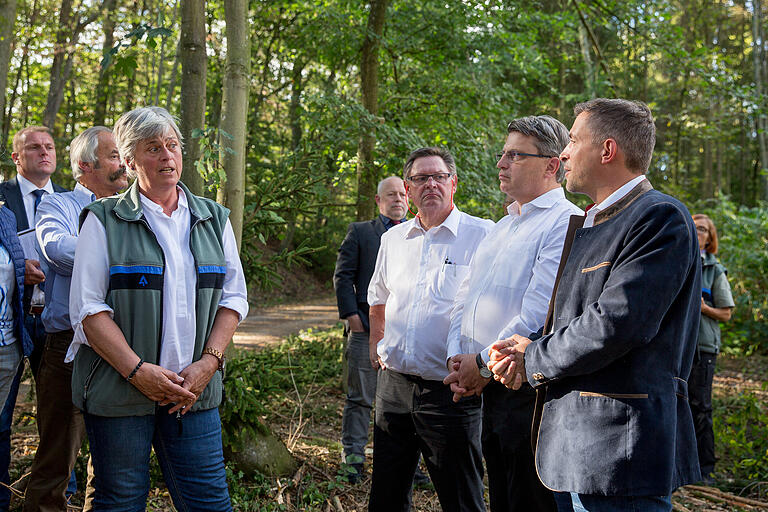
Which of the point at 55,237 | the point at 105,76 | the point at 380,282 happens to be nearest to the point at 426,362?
the point at 380,282

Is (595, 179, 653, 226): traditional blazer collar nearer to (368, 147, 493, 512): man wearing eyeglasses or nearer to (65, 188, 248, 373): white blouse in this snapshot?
(368, 147, 493, 512): man wearing eyeglasses

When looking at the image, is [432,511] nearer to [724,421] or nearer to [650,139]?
[650,139]

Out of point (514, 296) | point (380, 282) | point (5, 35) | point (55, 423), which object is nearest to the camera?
point (514, 296)

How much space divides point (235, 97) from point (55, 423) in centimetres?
236

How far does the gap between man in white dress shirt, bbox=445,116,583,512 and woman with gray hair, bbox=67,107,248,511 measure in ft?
3.82

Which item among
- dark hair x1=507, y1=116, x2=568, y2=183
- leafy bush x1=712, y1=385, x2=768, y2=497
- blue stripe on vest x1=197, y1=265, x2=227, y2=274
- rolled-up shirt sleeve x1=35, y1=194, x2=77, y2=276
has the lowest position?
leafy bush x1=712, y1=385, x2=768, y2=497

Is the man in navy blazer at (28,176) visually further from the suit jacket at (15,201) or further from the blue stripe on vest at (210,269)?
the blue stripe on vest at (210,269)

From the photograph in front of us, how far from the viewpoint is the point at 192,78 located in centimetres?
425

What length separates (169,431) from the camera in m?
2.70

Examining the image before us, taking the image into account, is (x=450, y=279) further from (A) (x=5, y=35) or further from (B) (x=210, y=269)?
(A) (x=5, y=35)

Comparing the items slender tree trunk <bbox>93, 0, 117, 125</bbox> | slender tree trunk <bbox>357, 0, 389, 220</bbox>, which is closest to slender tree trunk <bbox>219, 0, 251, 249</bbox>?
slender tree trunk <bbox>357, 0, 389, 220</bbox>

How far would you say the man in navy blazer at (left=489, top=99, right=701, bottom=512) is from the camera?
1977 mm

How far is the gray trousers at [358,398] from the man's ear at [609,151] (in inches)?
133

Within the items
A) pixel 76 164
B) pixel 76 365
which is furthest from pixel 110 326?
pixel 76 164
